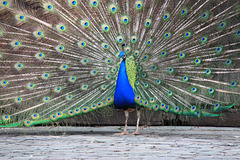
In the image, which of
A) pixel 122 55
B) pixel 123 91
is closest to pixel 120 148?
pixel 123 91

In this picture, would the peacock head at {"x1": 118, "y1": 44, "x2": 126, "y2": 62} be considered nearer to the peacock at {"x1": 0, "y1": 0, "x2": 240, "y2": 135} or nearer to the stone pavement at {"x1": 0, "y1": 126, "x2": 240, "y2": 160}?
the peacock at {"x1": 0, "y1": 0, "x2": 240, "y2": 135}

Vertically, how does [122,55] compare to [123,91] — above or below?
above

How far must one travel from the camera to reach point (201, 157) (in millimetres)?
3455

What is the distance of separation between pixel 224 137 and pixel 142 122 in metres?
1.82

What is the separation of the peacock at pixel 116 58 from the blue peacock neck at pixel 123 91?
0.01m

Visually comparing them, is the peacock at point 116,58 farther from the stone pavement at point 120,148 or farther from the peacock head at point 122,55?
the stone pavement at point 120,148

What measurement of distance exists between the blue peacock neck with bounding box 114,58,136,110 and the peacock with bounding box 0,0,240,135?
0.01 m

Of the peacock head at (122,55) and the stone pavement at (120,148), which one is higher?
the peacock head at (122,55)

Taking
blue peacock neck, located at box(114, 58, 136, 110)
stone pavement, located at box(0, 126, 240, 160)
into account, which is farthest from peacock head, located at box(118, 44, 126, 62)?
stone pavement, located at box(0, 126, 240, 160)

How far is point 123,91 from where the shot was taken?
4.88 m

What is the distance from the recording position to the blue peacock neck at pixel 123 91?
→ 4.88 meters

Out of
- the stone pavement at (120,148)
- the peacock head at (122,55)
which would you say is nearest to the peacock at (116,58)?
the peacock head at (122,55)

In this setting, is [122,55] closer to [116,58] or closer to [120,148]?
[116,58]

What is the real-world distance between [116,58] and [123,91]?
491 mm
